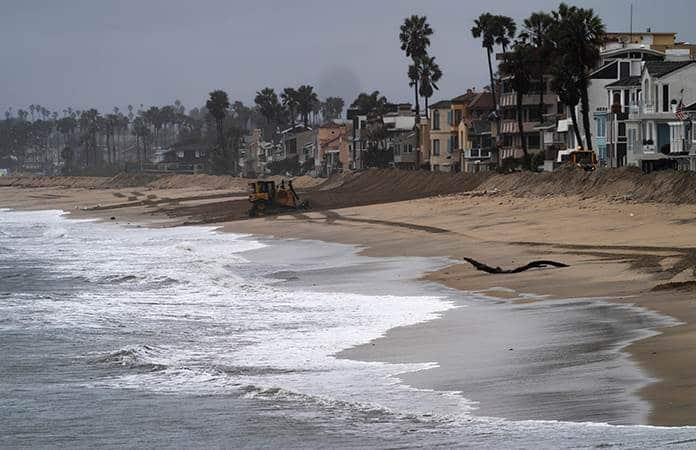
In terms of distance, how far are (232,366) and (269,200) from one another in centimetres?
5559

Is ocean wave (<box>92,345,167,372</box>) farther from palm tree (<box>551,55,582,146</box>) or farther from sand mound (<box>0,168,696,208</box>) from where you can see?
palm tree (<box>551,55,582,146</box>)

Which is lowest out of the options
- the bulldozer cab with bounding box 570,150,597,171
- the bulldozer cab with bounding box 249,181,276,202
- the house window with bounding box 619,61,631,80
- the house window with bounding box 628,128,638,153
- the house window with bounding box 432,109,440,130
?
the bulldozer cab with bounding box 249,181,276,202

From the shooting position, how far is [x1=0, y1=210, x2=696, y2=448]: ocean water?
12828 mm

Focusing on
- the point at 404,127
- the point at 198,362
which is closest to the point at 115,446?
the point at 198,362

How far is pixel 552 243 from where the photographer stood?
1519 inches

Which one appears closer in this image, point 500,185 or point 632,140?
point 500,185

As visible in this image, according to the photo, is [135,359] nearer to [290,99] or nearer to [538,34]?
[538,34]

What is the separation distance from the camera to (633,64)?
280ft

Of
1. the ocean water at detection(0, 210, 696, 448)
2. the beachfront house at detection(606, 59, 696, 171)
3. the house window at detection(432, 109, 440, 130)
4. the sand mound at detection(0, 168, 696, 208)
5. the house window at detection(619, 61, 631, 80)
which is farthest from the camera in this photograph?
the house window at detection(432, 109, 440, 130)

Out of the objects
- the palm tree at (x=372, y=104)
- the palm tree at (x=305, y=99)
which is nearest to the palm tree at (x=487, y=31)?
the palm tree at (x=372, y=104)

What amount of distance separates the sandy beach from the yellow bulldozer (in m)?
1.75

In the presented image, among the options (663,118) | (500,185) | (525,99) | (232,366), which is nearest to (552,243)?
(232,366)

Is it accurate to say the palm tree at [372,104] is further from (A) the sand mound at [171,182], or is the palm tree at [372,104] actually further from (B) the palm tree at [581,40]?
(B) the palm tree at [581,40]

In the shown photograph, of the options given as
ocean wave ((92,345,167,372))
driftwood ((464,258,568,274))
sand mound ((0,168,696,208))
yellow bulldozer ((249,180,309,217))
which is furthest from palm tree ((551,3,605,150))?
ocean wave ((92,345,167,372))
